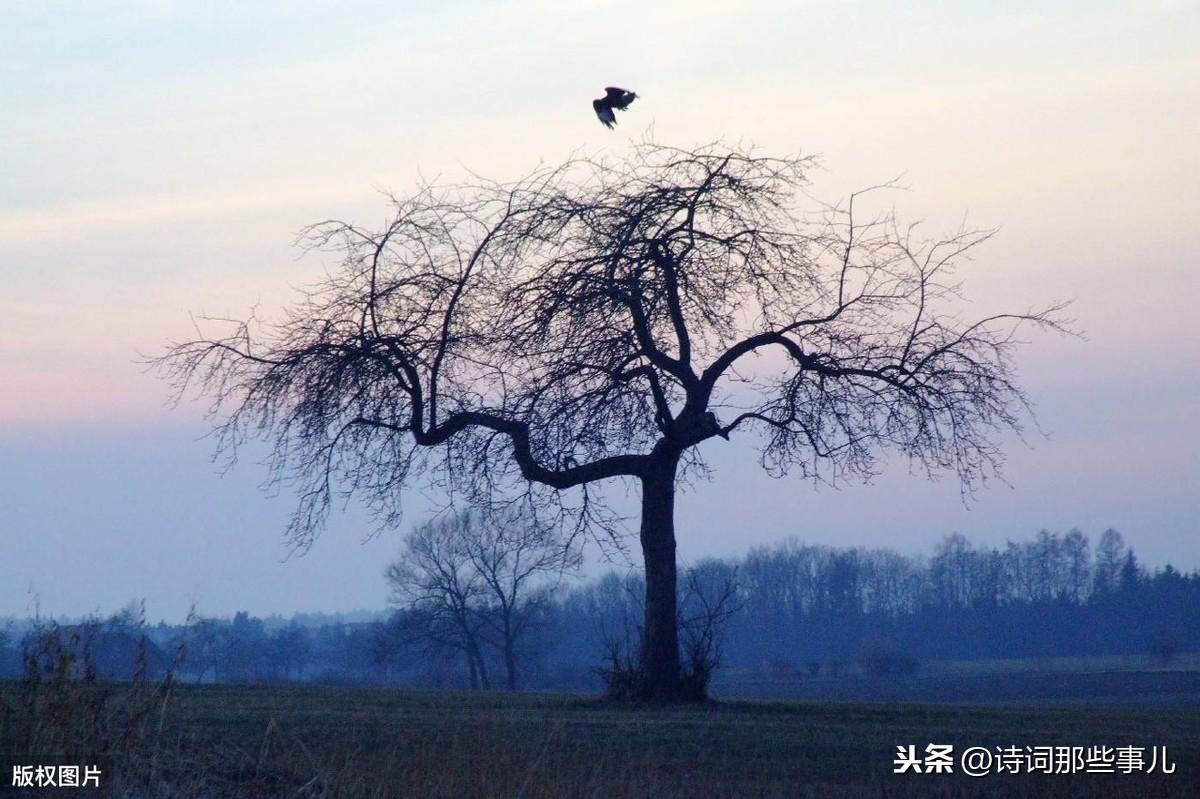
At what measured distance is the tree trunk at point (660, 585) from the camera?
49.3 ft

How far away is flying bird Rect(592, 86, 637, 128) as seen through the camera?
15094 mm

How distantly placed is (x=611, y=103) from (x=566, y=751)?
27.1 ft

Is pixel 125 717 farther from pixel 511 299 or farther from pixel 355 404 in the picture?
pixel 511 299

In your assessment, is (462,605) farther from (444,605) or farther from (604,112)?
(604,112)

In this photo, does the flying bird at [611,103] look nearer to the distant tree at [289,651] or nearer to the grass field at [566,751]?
the grass field at [566,751]

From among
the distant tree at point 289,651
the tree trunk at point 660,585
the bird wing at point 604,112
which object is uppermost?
the bird wing at point 604,112

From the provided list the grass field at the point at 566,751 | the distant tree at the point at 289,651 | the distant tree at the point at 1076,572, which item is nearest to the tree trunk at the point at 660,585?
the grass field at the point at 566,751

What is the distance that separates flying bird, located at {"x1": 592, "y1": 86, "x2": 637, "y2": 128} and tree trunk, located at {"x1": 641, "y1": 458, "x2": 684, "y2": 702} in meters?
4.28

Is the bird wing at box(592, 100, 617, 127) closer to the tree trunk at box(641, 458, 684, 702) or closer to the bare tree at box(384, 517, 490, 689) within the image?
the tree trunk at box(641, 458, 684, 702)

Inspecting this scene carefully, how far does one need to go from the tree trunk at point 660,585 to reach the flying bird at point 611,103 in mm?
4283

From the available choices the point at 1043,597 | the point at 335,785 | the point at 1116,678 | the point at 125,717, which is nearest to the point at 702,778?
the point at 335,785

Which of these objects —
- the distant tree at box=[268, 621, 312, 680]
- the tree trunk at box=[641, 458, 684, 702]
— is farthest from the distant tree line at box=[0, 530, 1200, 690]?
the tree trunk at box=[641, 458, 684, 702]

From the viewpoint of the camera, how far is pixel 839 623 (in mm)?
65750

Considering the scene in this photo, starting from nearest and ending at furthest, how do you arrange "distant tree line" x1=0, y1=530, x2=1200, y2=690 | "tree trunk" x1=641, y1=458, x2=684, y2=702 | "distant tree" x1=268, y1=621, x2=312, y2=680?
"tree trunk" x1=641, y1=458, x2=684, y2=702 < "distant tree" x1=268, y1=621, x2=312, y2=680 < "distant tree line" x1=0, y1=530, x2=1200, y2=690
